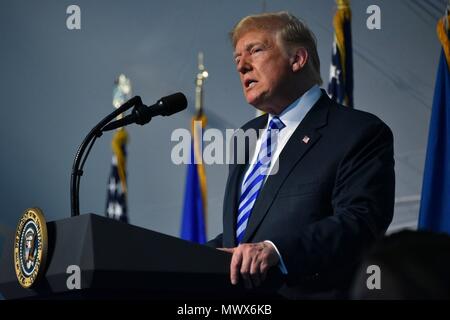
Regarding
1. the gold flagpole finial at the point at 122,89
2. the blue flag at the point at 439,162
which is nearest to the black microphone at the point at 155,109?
the blue flag at the point at 439,162

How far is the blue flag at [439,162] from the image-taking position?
14.0 feet

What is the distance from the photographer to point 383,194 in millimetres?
1926

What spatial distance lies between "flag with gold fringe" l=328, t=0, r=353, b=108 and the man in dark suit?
8.13 feet

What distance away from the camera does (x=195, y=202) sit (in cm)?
584

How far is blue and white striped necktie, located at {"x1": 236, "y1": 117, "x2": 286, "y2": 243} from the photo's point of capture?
83.3 inches

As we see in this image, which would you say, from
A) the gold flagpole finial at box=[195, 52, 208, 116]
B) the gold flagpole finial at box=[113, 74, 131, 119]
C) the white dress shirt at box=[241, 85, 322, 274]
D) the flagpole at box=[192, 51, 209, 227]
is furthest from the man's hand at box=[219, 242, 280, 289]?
the gold flagpole finial at box=[113, 74, 131, 119]

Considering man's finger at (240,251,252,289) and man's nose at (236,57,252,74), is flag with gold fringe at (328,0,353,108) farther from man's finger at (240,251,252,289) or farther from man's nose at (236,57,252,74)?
man's finger at (240,251,252,289)

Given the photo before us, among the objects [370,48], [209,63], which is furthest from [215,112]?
[370,48]

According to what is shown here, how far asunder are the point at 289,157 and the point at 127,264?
80cm

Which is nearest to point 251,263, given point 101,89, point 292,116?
point 292,116

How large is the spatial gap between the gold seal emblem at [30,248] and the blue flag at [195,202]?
405cm

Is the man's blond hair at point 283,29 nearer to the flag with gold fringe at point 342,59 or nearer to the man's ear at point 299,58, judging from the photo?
the man's ear at point 299,58

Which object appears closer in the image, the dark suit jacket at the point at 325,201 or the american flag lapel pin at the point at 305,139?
the dark suit jacket at the point at 325,201
